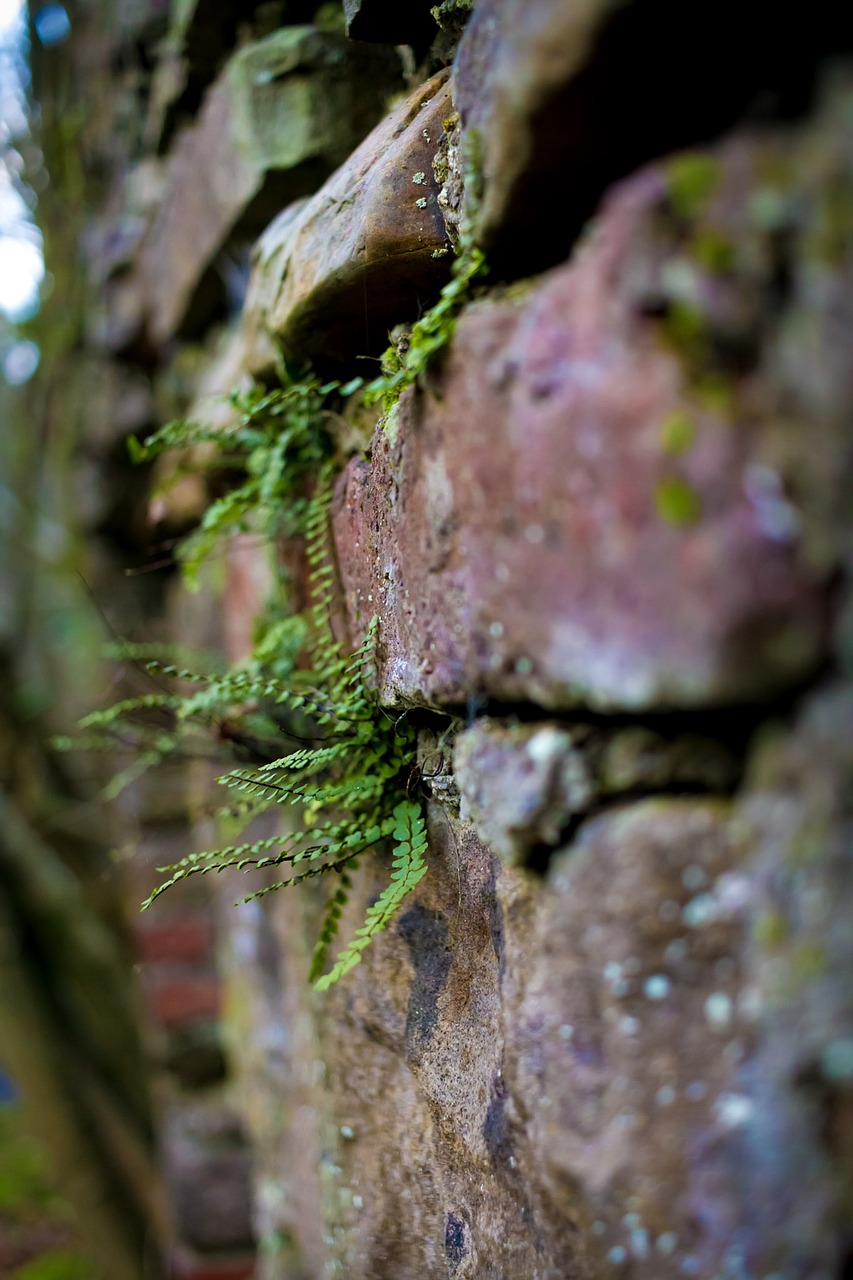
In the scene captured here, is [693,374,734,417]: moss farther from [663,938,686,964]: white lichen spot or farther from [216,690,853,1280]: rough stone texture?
[663,938,686,964]: white lichen spot

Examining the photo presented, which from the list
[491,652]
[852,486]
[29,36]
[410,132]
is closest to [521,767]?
[491,652]

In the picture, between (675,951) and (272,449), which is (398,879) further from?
(272,449)

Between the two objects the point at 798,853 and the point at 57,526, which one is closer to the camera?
the point at 798,853

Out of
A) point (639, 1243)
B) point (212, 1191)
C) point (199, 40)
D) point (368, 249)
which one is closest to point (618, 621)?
point (639, 1243)

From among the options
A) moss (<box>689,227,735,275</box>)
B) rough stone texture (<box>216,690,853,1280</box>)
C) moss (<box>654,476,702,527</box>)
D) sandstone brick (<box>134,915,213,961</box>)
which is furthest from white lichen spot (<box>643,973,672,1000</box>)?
sandstone brick (<box>134,915,213,961</box>)

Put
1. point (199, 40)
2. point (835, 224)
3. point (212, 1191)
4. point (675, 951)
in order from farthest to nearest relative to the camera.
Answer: point (212, 1191) → point (199, 40) → point (675, 951) → point (835, 224)

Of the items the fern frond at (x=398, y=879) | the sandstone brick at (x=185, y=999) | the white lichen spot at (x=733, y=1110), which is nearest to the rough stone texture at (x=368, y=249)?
the fern frond at (x=398, y=879)

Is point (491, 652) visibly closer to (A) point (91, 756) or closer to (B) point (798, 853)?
(B) point (798, 853)
